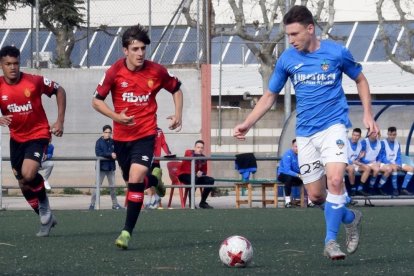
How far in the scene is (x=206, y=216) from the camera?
16.9 m

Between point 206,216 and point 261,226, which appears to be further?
point 206,216

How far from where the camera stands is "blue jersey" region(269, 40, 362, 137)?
29.3ft

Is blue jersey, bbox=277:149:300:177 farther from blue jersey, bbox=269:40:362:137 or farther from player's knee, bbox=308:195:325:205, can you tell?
blue jersey, bbox=269:40:362:137

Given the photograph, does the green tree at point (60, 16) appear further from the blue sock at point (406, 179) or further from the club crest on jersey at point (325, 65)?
the club crest on jersey at point (325, 65)

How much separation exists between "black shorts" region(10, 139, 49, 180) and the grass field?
77cm

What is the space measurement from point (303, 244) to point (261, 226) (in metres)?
3.45

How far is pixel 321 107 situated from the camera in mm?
8953

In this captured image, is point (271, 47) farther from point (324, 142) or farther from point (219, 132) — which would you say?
point (324, 142)

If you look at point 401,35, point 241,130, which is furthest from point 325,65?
point 401,35

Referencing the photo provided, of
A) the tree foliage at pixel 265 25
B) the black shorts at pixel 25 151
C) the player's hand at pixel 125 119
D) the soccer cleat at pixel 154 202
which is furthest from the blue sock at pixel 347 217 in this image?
the tree foliage at pixel 265 25

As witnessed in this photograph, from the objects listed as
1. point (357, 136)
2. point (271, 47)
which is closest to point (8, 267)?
point (357, 136)

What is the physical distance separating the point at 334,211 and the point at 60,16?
19.4m

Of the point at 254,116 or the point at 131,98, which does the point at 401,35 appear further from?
the point at 254,116

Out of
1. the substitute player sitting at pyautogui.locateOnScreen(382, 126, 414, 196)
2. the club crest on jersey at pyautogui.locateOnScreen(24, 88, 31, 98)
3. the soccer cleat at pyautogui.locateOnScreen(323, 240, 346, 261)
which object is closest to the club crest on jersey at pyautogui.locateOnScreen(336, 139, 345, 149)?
the soccer cleat at pyautogui.locateOnScreen(323, 240, 346, 261)
